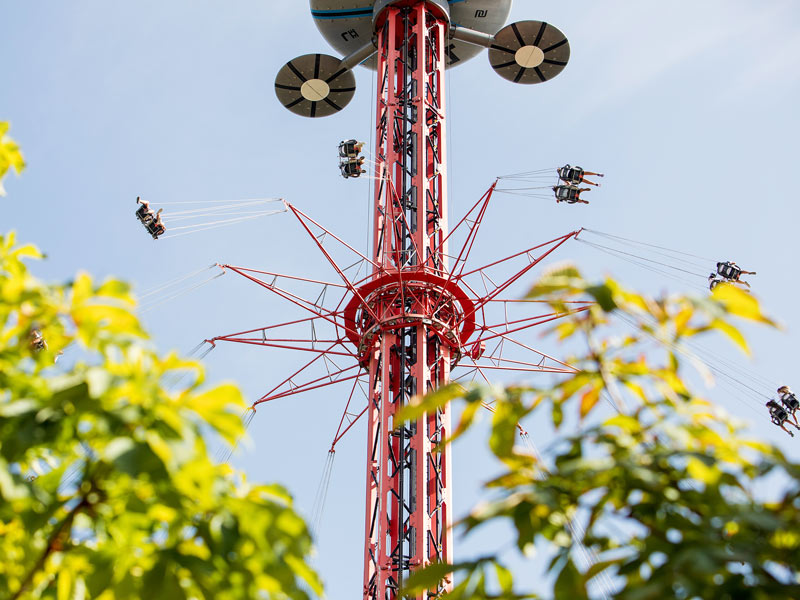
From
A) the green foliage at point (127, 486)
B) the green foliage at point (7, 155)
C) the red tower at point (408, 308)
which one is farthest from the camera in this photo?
the red tower at point (408, 308)

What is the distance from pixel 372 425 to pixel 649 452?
43.7ft

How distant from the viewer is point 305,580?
274cm

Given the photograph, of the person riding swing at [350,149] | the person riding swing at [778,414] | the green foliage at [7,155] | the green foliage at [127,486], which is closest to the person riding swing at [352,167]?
the person riding swing at [350,149]

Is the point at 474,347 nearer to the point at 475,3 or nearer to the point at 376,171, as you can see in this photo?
the point at 376,171

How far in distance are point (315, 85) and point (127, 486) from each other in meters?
20.5

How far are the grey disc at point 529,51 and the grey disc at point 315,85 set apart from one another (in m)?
3.41

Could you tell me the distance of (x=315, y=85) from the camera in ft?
73.4

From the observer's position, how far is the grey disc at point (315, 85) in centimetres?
2212

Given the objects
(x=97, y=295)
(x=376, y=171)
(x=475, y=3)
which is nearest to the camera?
(x=97, y=295)

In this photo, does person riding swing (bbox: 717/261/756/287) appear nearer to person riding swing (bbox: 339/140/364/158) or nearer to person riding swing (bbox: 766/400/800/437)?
person riding swing (bbox: 766/400/800/437)

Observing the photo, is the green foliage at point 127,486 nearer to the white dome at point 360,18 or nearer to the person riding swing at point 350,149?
the person riding swing at point 350,149

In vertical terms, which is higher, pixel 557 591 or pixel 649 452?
pixel 649 452

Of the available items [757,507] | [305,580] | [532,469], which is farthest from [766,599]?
[305,580]

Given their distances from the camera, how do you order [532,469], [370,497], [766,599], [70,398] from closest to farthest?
1. [766,599]
2. [70,398]
3. [532,469]
4. [370,497]
